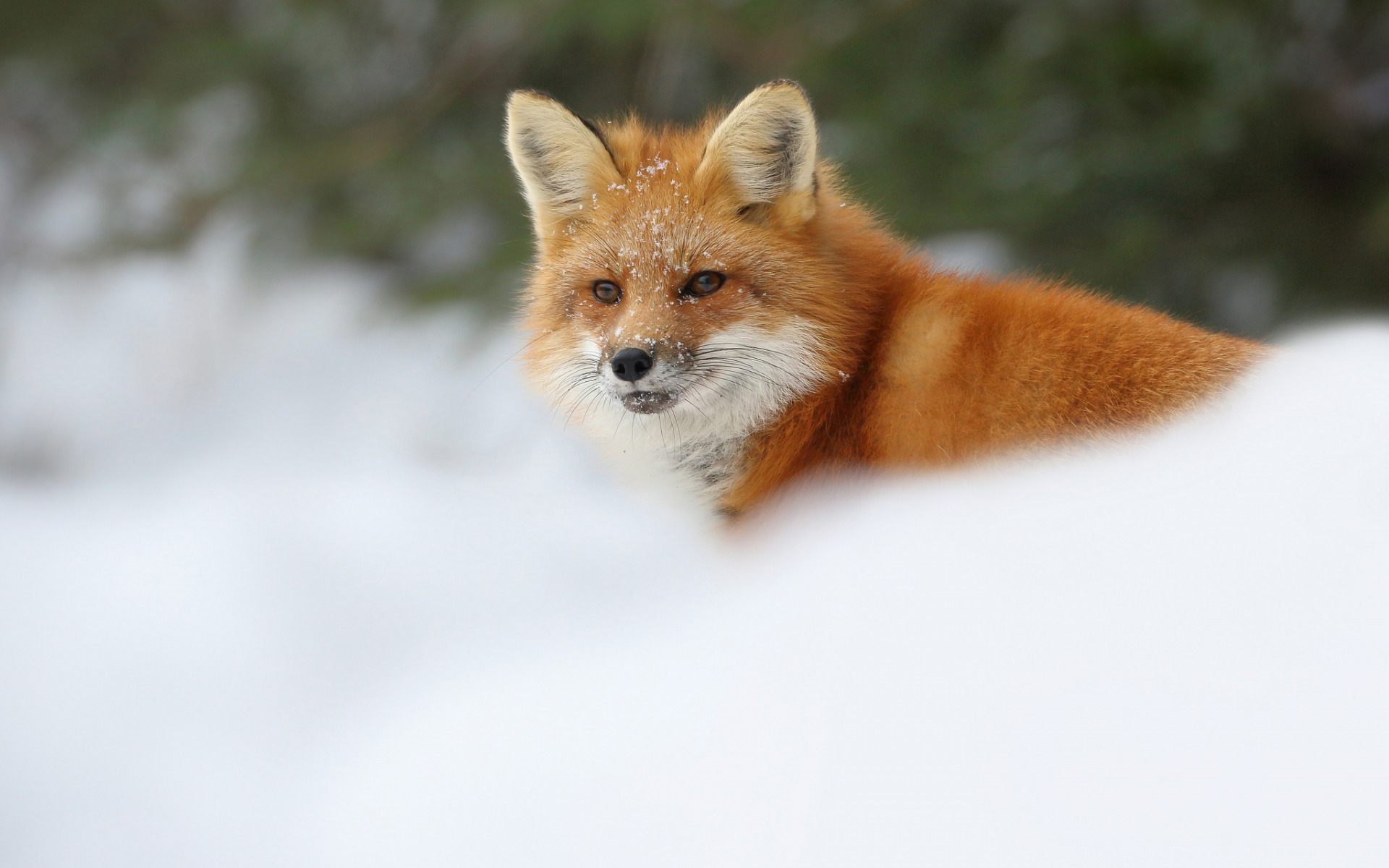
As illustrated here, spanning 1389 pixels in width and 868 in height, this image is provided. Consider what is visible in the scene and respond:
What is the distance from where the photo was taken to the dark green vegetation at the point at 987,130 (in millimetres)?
3174

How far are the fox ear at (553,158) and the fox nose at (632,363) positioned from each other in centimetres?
42

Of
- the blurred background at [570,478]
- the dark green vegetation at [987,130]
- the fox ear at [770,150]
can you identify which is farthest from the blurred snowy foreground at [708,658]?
the dark green vegetation at [987,130]

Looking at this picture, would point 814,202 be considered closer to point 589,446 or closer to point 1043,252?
point 589,446

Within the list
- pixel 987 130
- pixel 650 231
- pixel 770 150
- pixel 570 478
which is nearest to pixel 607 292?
pixel 650 231

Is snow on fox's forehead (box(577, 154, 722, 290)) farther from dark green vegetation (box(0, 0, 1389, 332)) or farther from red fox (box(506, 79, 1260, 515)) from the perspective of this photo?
dark green vegetation (box(0, 0, 1389, 332))

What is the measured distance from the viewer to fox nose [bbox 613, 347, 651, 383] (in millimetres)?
1731

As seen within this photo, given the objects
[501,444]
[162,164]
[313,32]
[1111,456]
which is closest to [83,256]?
[162,164]

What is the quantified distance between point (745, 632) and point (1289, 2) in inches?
116

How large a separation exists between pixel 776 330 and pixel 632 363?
0.28m

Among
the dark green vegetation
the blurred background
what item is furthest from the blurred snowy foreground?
the dark green vegetation

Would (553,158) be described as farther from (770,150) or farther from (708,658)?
(708,658)

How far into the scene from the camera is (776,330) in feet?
5.93

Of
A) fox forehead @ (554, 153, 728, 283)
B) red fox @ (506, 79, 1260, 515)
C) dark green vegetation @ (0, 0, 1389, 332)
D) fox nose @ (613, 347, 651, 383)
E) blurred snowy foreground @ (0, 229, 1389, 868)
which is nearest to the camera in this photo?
blurred snowy foreground @ (0, 229, 1389, 868)

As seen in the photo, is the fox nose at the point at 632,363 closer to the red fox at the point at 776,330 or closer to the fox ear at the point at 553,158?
the red fox at the point at 776,330
